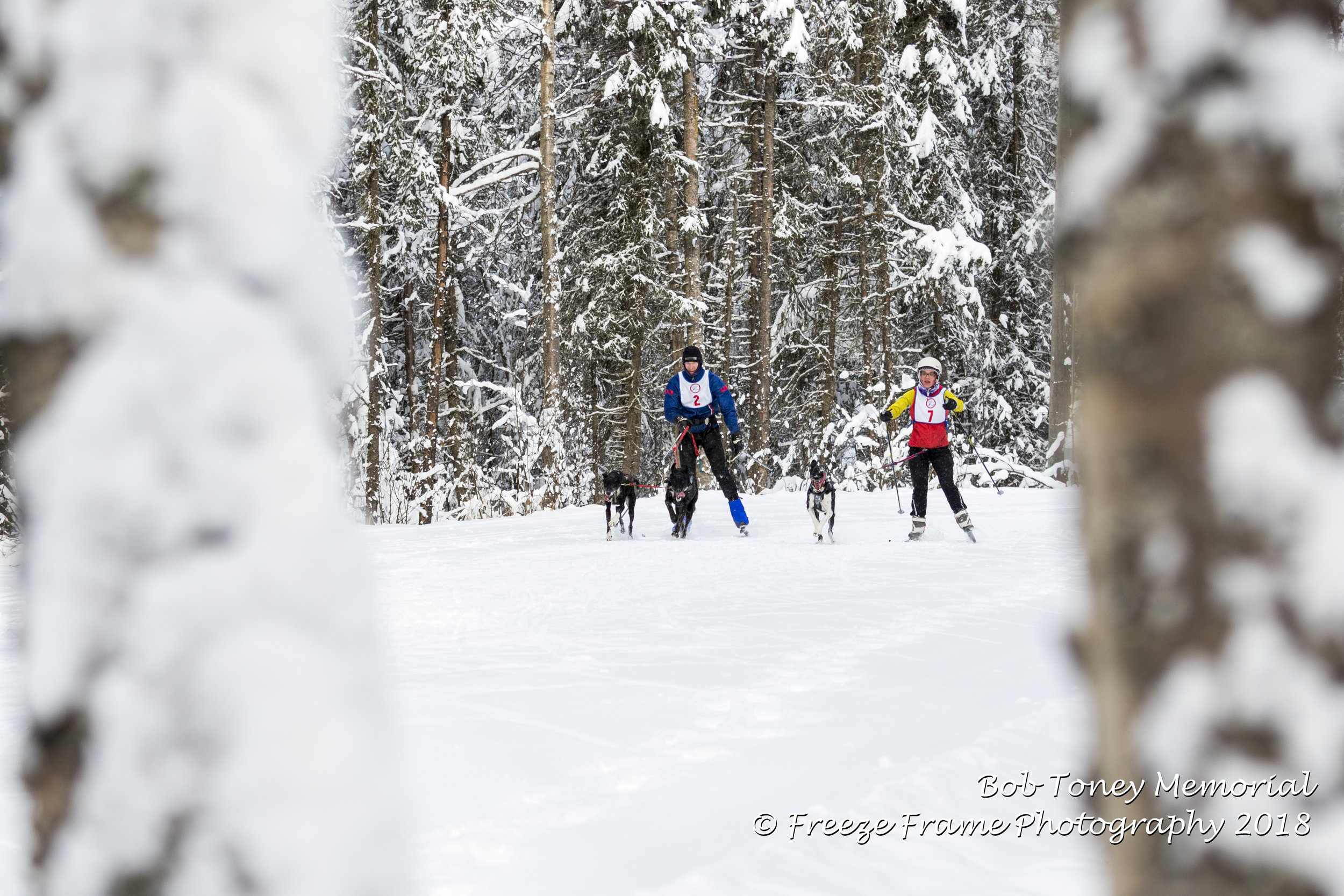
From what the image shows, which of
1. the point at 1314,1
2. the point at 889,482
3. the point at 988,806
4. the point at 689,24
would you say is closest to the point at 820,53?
the point at 689,24

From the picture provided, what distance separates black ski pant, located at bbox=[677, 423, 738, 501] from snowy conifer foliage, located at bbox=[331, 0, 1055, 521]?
4.64 meters

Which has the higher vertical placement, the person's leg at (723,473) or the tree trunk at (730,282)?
the tree trunk at (730,282)

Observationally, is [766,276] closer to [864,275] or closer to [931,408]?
[864,275]

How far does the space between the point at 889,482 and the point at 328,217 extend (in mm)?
11512

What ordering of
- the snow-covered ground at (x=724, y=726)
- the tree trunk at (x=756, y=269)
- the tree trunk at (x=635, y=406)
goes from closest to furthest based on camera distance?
the snow-covered ground at (x=724, y=726) → the tree trunk at (x=635, y=406) → the tree trunk at (x=756, y=269)

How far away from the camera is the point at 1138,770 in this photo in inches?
26.7

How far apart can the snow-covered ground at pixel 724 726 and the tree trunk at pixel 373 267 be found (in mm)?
11207

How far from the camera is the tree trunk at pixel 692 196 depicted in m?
19.4

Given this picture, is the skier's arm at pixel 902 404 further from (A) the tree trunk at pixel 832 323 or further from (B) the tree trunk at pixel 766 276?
(A) the tree trunk at pixel 832 323

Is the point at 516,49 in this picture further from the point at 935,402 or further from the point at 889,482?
the point at 935,402

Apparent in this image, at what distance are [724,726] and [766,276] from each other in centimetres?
1797

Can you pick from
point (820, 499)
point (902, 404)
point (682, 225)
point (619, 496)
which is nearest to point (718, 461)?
point (619, 496)

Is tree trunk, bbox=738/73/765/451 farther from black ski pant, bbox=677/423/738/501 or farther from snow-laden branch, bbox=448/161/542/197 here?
black ski pant, bbox=677/423/738/501

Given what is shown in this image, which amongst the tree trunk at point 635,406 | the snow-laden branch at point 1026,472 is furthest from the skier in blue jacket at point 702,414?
the tree trunk at point 635,406
